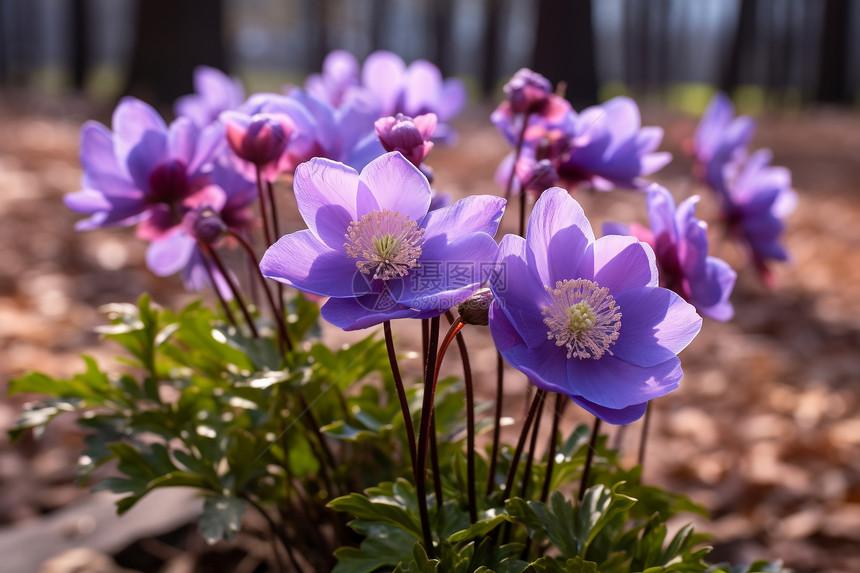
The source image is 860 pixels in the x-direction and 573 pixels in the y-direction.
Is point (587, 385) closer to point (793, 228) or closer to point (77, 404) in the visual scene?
point (77, 404)

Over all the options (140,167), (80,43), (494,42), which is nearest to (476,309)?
(140,167)

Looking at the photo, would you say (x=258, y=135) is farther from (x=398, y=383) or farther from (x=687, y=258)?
(x=687, y=258)

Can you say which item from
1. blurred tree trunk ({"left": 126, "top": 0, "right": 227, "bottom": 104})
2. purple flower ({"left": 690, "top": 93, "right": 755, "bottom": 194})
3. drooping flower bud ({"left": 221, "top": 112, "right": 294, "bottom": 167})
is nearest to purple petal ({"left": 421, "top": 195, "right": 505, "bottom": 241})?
drooping flower bud ({"left": 221, "top": 112, "right": 294, "bottom": 167})

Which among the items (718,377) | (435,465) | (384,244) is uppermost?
(384,244)

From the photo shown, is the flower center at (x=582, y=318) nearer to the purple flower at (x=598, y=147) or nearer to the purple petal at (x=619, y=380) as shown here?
the purple petal at (x=619, y=380)

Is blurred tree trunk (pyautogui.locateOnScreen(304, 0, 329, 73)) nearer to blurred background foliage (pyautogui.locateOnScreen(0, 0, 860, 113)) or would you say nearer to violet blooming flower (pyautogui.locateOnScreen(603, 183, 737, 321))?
blurred background foliage (pyautogui.locateOnScreen(0, 0, 860, 113))

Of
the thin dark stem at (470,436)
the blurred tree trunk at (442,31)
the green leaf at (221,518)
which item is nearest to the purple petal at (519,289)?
the thin dark stem at (470,436)

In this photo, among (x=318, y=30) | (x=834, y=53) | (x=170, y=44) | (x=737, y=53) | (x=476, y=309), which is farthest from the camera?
(x=318, y=30)
